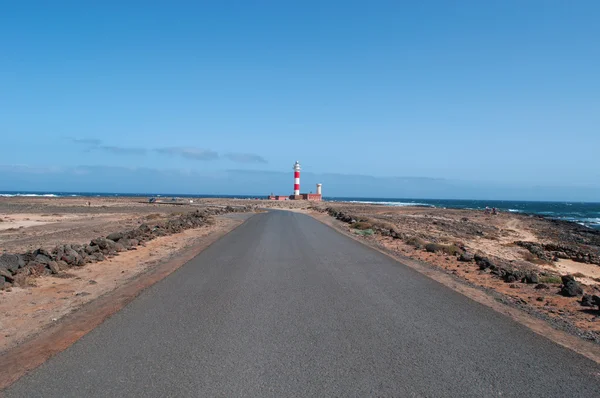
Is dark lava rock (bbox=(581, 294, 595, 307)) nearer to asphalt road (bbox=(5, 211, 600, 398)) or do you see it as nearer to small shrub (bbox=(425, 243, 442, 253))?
asphalt road (bbox=(5, 211, 600, 398))

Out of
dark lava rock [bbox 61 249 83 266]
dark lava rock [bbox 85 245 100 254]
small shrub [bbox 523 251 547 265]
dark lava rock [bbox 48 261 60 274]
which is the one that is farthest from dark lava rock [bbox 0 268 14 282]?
small shrub [bbox 523 251 547 265]

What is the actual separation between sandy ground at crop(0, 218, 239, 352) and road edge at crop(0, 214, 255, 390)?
23 centimetres

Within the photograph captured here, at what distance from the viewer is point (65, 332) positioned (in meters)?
7.32

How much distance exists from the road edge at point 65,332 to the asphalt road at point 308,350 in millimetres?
203

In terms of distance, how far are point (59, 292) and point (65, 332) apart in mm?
3600

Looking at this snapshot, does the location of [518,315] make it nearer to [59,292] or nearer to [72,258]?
[59,292]

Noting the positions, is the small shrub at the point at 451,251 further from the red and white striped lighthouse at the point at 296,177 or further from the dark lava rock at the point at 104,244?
the red and white striped lighthouse at the point at 296,177

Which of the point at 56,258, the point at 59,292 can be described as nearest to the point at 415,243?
the point at 56,258

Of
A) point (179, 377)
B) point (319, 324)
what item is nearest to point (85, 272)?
point (319, 324)

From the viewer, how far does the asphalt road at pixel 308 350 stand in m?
5.15

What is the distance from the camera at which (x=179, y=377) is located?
Result: 536 centimetres

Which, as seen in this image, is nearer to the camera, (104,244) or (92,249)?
(92,249)

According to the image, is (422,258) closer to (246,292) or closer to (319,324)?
(246,292)

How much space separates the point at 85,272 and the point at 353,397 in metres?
10.2
